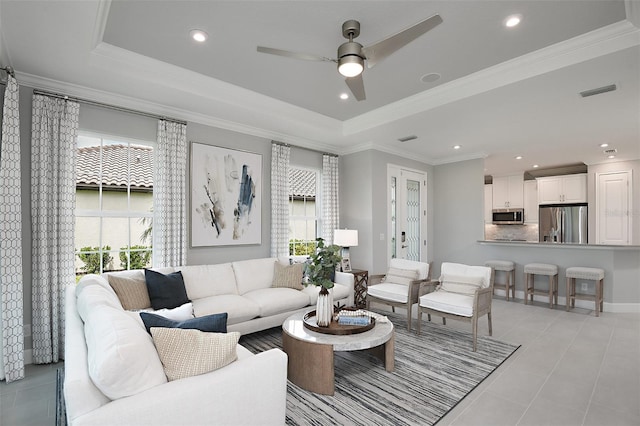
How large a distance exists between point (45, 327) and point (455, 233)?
6717 millimetres

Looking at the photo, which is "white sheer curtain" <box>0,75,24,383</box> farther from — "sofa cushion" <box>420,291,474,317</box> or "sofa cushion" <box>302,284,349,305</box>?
"sofa cushion" <box>420,291,474,317</box>

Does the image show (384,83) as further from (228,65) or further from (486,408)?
(486,408)

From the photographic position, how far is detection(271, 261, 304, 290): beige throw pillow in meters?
4.46

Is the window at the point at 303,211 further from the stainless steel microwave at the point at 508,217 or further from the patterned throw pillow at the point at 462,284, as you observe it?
the stainless steel microwave at the point at 508,217

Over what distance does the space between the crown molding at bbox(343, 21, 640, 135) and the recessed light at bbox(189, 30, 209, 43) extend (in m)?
2.52

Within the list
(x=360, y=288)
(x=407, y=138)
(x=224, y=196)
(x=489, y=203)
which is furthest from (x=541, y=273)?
(x=224, y=196)

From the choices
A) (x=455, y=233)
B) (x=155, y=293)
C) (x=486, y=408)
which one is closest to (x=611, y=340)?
(x=486, y=408)

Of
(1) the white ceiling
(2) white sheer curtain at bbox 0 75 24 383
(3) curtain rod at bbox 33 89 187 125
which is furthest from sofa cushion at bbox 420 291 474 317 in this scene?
(2) white sheer curtain at bbox 0 75 24 383

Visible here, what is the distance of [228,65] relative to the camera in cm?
339

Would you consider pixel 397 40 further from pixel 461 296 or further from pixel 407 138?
pixel 407 138

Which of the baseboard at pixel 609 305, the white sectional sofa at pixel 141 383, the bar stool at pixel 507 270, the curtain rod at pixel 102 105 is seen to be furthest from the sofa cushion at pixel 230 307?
the baseboard at pixel 609 305

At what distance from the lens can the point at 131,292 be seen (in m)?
3.23

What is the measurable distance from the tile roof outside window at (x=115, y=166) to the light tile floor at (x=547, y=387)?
2.00m

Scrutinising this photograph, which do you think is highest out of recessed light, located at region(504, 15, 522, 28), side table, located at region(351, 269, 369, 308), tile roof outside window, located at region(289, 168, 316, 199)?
recessed light, located at region(504, 15, 522, 28)
